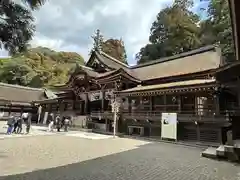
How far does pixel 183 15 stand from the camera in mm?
40719

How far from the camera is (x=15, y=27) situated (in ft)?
15.3

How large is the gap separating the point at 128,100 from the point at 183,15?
25076 millimetres

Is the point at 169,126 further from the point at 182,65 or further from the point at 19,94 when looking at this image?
the point at 19,94

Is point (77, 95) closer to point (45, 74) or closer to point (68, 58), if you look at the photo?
point (45, 74)

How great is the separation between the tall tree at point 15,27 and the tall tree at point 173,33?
118 ft

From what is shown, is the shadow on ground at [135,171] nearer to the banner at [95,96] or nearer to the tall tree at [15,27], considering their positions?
the tall tree at [15,27]

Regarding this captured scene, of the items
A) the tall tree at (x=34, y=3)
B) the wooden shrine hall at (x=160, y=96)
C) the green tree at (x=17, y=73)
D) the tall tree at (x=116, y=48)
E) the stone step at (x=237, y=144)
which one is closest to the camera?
the tall tree at (x=34, y=3)

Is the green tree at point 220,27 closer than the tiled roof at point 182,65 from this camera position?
No

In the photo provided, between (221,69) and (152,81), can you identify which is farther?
(152,81)

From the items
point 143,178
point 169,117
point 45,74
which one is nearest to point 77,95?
point 169,117

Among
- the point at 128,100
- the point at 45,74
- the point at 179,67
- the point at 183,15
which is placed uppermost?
the point at 183,15

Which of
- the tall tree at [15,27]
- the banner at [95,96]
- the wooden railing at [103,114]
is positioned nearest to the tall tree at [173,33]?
the banner at [95,96]

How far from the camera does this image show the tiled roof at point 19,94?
133 ft

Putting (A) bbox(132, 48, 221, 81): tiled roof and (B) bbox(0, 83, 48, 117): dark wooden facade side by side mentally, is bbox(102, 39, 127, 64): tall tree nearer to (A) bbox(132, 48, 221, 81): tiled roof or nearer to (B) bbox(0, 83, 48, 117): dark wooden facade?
(B) bbox(0, 83, 48, 117): dark wooden facade
